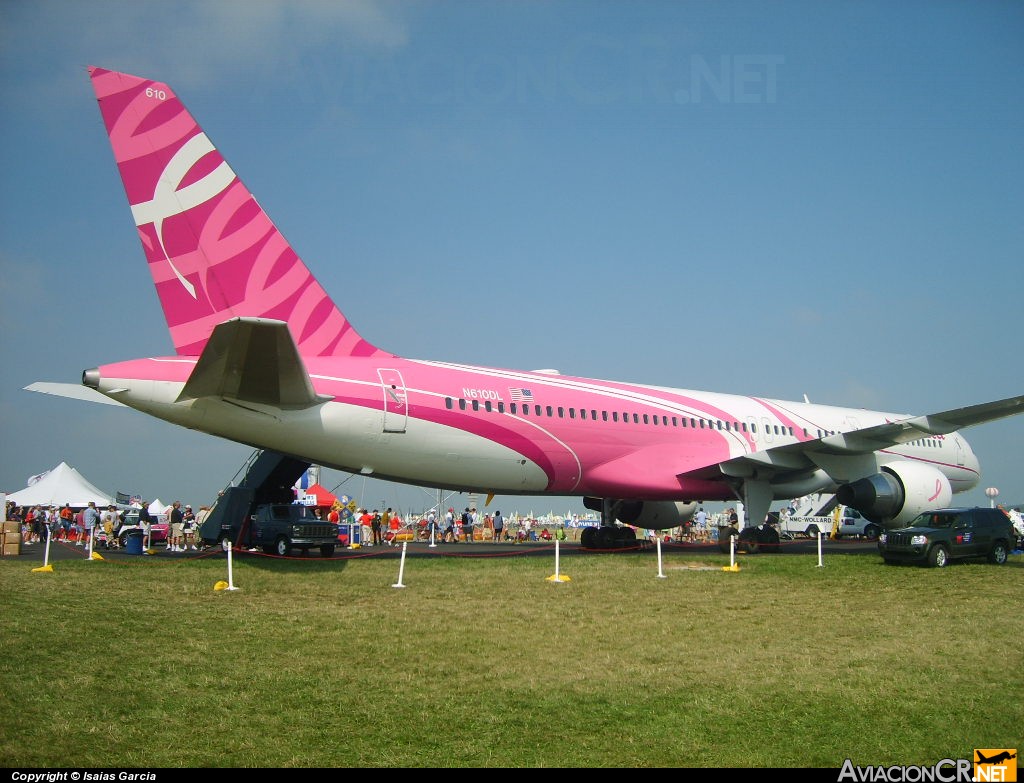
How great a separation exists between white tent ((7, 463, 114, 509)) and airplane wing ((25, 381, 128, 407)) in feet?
100

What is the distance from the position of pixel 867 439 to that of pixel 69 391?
19302mm

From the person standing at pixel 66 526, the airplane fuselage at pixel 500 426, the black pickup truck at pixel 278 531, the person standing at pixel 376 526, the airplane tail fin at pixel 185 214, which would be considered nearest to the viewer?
the airplane fuselage at pixel 500 426

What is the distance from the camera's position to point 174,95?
59.5 ft

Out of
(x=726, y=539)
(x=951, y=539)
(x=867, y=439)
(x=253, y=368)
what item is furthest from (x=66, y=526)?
(x=951, y=539)

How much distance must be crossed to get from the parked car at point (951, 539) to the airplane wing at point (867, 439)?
301cm

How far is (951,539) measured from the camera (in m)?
19.3

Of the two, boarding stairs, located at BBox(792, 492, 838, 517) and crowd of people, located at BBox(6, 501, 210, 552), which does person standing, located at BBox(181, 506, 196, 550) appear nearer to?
crowd of people, located at BBox(6, 501, 210, 552)

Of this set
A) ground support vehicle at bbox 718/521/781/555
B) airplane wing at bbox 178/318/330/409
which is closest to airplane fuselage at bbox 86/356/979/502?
airplane wing at bbox 178/318/330/409

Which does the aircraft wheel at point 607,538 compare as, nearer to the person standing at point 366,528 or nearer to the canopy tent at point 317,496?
the person standing at point 366,528

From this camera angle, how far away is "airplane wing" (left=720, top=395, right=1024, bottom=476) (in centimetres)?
2252

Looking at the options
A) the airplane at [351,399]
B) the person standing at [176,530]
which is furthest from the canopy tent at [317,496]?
the airplane at [351,399]

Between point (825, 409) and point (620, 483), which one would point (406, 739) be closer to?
point (620, 483)

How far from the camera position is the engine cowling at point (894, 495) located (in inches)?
926

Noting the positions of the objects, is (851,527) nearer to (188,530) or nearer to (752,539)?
(752,539)
